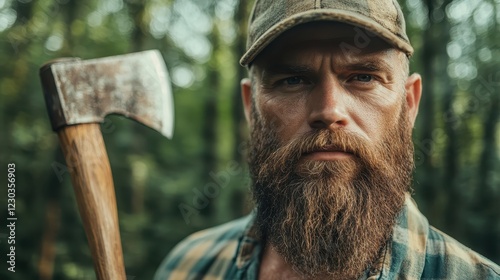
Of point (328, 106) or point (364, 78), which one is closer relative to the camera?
point (328, 106)

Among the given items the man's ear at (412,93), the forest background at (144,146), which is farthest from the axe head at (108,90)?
the forest background at (144,146)

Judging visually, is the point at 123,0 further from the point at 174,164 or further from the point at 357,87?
the point at 357,87

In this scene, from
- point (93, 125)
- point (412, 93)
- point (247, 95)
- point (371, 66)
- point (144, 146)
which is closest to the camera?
point (371, 66)

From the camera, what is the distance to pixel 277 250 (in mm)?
2061

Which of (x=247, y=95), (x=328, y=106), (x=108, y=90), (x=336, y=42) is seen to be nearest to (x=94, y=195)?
(x=108, y=90)

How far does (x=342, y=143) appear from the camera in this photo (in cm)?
176

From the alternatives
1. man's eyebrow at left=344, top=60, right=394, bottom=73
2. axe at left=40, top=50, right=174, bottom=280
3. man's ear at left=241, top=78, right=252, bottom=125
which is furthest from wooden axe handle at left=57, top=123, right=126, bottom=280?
man's eyebrow at left=344, top=60, right=394, bottom=73

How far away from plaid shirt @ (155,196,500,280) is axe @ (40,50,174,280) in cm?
63

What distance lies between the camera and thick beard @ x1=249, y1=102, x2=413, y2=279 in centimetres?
180

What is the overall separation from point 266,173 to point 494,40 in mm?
6579

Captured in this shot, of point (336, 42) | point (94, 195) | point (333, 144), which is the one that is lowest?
point (94, 195)

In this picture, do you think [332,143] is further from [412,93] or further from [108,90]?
[108,90]

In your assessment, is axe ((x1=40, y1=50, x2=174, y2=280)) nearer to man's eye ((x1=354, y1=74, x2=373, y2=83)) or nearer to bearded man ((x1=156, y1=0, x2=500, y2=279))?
bearded man ((x1=156, y1=0, x2=500, y2=279))

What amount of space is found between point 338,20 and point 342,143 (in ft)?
1.60
